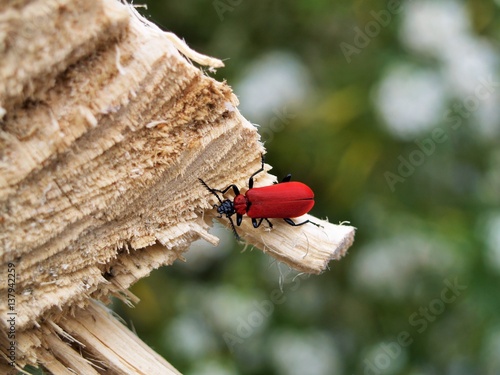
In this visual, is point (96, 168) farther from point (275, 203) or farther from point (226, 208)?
point (275, 203)

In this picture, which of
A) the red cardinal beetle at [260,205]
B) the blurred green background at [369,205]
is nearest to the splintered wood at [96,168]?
the red cardinal beetle at [260,205]

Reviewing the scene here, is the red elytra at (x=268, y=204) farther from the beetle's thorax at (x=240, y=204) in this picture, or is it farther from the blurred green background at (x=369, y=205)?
the blurred green background at (x=369, y=205)

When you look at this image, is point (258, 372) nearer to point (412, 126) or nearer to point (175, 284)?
point (175, 284)

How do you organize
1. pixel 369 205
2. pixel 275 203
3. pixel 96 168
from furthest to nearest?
pixel 369 205
pixel 275 203
pixel 96 168

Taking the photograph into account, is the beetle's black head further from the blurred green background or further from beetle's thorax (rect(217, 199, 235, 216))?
the blurred green background

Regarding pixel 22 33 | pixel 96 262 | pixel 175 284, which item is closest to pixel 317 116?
pixel 175 284

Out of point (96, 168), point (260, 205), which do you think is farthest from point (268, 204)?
point (96, 168)
